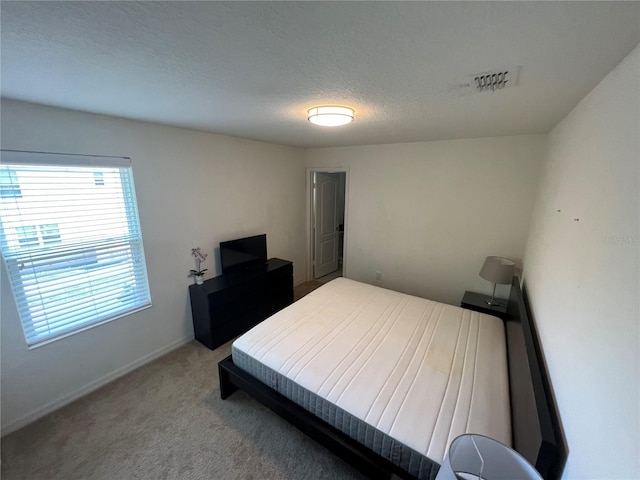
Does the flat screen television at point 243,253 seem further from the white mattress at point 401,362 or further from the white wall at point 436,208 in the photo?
the white wall at point 436,208

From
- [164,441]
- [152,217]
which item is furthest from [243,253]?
[164,441]

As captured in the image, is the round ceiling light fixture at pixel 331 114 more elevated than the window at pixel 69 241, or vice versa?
the round ceiling light fixture at pixel 331 114

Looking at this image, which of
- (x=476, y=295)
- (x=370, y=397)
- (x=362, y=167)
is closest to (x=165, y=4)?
(x=370, y=397)

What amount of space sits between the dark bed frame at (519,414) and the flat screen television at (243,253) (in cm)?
130

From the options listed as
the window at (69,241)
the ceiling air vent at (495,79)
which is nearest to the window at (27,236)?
the window at (69,241)

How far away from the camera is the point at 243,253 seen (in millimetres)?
3332

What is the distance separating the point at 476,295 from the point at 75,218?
13.4 ft

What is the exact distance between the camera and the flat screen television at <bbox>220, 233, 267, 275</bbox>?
311cm

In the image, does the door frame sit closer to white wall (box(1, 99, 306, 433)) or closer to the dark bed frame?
white wall (box(1, 99, 306, 433))

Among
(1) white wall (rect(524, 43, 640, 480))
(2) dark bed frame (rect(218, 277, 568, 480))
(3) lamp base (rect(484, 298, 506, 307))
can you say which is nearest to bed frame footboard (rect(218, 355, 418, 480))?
(2) dark bed frame (rect(218, 277, 568, 480))

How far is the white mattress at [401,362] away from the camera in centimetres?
136

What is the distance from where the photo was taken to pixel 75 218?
2018 millimetres

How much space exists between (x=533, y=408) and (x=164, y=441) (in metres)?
2.27

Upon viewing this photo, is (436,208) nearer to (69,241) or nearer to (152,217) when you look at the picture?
(152,217)
